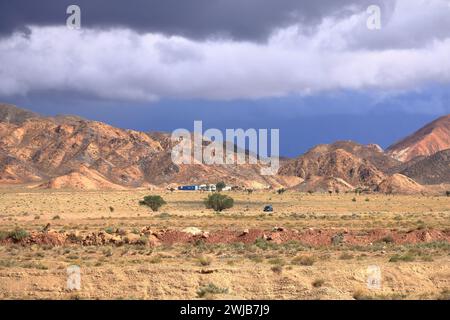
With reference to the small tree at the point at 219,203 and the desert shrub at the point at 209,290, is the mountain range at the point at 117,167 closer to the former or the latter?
the small tree at the point at 219,203

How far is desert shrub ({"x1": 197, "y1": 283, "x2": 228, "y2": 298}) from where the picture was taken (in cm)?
2117

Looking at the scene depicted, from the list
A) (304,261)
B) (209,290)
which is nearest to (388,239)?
(304,261)

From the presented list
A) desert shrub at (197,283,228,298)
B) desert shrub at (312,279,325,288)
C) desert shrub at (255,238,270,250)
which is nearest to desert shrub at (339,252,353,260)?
desert shrub at (255,238,270,250)

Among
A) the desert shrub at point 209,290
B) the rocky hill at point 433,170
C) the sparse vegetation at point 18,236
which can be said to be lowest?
the desert shrub at point 209,290

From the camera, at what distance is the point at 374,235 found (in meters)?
41.1

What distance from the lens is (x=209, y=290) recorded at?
21.5 metres

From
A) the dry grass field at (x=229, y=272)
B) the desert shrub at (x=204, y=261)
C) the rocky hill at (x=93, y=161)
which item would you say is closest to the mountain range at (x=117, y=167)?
the rocky hill at (x=93, y=161)

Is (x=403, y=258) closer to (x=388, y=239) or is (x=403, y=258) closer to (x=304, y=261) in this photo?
(x=304, y=261)

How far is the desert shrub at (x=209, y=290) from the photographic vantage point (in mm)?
21172

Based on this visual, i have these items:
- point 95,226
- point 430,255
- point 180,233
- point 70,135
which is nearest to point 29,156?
point 70,135

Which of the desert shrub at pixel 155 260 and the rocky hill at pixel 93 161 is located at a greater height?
the rocky hill at pixel 93 161

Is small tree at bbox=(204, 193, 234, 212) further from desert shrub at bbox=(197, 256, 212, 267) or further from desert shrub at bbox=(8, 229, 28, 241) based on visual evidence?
desert shrub at bbox=(197, 256, 212, 267)
